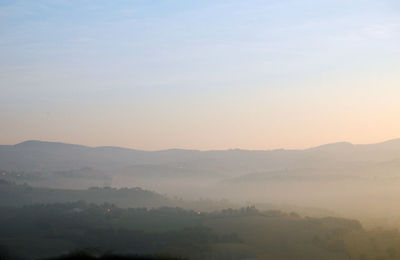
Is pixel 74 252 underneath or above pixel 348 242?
above

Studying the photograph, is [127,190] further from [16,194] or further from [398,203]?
[398,203]

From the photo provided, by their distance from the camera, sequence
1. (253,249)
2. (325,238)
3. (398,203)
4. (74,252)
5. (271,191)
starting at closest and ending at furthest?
1. (74,252)
2. (253,249)
3. (325,238)
4. (398,203)
5. (271,191)

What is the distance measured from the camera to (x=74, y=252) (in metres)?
7.78

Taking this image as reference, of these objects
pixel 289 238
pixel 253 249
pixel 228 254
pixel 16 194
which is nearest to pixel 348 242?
pixel 289 238

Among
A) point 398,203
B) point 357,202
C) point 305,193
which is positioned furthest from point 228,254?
point 305,193

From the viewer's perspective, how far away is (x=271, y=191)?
187 meters

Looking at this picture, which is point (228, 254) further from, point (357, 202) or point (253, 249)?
point (357, 202)

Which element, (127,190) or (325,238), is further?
(127,190)

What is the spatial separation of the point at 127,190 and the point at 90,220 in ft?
237

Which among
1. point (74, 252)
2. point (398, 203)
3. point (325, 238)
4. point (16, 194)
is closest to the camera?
point (74, 252)

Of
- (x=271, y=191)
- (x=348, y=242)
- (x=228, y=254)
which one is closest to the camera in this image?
(x=228, y=254)

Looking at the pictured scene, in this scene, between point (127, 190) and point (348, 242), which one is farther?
point (127, 190)

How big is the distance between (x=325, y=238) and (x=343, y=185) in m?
159

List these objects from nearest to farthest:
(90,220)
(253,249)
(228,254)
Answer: (228,254), (253,249), (90,220)
